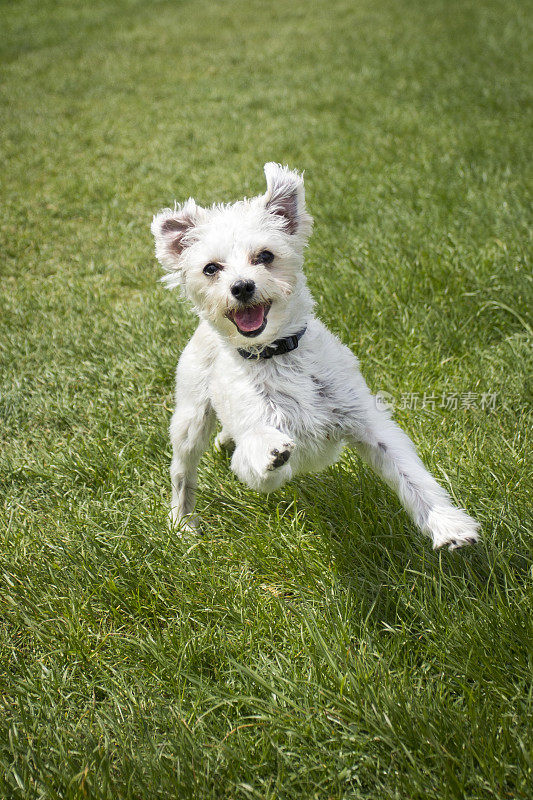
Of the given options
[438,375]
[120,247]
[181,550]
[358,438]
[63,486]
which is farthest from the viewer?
[120,247]

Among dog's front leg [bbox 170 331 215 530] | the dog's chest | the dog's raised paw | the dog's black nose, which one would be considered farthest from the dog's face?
the dog's raised paw

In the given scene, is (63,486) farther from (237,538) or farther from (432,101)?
(432,101)

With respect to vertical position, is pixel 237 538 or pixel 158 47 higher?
pixel 158 47

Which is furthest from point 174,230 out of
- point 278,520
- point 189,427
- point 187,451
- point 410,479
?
point 410,479

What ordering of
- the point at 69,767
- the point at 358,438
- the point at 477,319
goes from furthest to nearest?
the point at 477,319, the point at 358,438, the point at 69,767

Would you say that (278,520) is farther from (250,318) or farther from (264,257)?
(264,257)

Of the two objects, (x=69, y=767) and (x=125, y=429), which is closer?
(x=69, y=767)

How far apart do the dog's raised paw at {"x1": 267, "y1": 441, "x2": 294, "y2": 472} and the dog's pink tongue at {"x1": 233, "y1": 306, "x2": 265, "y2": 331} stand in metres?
0.61

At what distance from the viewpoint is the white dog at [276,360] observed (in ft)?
8.22

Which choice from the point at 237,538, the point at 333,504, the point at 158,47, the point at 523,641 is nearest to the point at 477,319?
the point at 333,504

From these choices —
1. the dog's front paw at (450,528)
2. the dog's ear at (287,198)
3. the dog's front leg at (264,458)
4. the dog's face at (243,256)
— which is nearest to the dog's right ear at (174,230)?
the dog's face at (243,256)

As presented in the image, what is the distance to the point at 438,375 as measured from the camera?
3.91m

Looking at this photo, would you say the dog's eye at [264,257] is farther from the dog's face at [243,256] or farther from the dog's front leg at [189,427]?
the dog's front leg at [189,427]

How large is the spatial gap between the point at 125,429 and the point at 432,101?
23.7 feet
